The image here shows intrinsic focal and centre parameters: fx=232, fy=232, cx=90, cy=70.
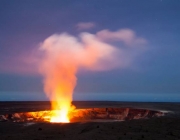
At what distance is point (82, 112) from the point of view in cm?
5941

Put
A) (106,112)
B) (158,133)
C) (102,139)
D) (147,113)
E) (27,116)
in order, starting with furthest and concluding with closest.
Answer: (106,112), (147,113), (27,116), (158,133), (102,139)

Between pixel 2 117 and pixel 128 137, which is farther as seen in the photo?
pixel 2 117

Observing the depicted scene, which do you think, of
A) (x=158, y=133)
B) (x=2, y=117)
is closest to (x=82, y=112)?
(x=2, y=117)

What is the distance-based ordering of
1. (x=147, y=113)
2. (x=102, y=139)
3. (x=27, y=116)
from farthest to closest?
(x=147, y=113)
(x=27, y=116)
(x=102, y=139)

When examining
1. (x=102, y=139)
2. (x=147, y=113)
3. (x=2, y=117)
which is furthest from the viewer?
(x=147, y=113)

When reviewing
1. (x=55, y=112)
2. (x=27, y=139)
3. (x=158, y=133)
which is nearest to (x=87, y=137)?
(x=27, y=139)

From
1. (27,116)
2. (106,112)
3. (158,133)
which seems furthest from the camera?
(106,112)

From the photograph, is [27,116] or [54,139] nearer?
[54,139]

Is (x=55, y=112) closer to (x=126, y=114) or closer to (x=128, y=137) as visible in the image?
(x=126, y=114)

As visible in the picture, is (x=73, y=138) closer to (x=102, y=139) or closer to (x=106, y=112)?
(x=102, y=139)

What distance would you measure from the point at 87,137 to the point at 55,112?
31917 millimetres

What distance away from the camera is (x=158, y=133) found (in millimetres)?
24375

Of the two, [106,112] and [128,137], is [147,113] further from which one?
[128,137]

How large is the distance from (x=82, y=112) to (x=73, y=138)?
122 feet
